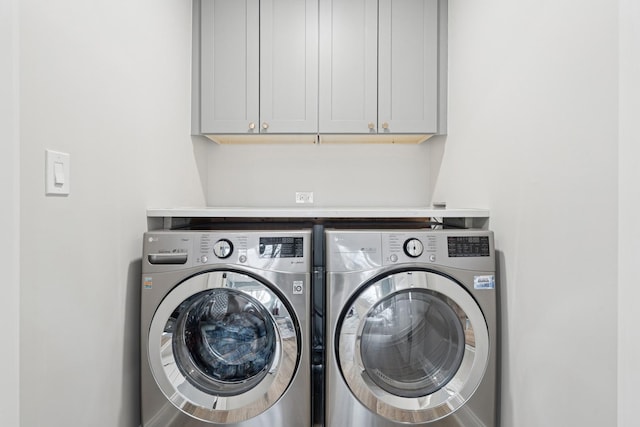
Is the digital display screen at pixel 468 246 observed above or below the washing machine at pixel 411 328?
above

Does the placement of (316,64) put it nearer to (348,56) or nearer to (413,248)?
(348,56)

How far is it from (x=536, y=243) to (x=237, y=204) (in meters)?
1.70

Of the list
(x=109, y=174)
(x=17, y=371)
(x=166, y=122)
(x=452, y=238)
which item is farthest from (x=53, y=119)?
(x=452, y=238)

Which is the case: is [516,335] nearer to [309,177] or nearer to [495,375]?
[495,375]

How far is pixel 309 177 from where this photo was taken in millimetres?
2430

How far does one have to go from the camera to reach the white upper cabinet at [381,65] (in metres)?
2.12

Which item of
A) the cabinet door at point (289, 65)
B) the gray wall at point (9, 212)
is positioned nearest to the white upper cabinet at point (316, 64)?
the cabinet door at point (289, 65)

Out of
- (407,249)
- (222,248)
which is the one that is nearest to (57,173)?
(222,248)

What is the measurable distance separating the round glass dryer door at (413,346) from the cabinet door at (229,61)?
123cm

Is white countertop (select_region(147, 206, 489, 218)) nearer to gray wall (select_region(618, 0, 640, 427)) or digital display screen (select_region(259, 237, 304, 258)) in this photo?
digital display screen (select_region(259, 237, 304, 258))

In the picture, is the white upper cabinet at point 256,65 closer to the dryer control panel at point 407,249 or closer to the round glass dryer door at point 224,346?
the dryer control panel at point 407,249

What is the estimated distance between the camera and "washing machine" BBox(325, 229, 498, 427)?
1.44 metres

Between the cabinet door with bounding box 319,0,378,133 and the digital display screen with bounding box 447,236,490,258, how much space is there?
0.91 m

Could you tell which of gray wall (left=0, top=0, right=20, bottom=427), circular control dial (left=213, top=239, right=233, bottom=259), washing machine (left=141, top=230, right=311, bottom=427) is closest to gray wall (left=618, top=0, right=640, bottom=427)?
washing machine (left=141, top=230, right=311, bottom=427)
